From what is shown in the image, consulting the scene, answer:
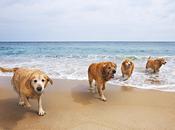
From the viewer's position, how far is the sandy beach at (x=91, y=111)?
4238 millimetres

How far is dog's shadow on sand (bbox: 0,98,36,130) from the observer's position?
4.23 metres

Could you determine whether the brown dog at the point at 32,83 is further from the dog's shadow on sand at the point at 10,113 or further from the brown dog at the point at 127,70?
the brown dog at the point at 127,70

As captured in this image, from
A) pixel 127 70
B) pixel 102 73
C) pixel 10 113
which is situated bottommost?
pixel 10 113

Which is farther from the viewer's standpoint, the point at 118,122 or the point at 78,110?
the point at 78,110

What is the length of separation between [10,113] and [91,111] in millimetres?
1538

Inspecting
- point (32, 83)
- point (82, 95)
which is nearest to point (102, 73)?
point (82, 95)

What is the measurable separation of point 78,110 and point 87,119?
51cm

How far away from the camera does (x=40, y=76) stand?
432cm

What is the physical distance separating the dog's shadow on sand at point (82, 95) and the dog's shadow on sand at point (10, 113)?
1215 mm

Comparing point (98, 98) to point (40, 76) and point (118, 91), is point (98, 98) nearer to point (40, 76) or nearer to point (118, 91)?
point (118, 91)

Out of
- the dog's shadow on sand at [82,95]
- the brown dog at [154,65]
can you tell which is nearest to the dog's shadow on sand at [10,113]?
the dog's shadow on sand at [82,95]

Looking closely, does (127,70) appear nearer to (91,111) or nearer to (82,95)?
(82,95)

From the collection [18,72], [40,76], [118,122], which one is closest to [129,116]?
[118,122]

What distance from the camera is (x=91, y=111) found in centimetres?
495
